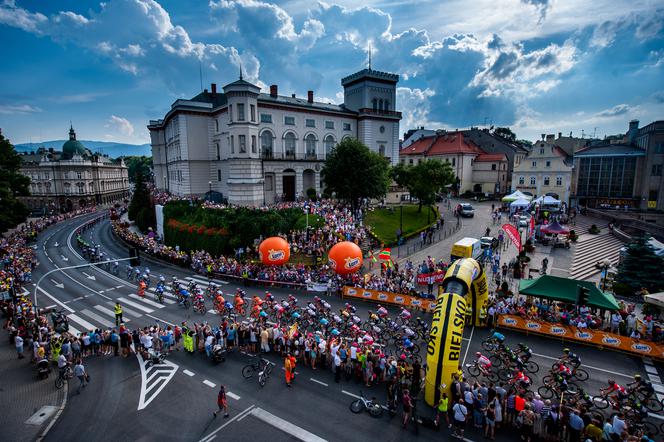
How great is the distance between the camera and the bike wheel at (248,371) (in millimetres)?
16453

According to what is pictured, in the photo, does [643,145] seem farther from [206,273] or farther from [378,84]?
[206,273]

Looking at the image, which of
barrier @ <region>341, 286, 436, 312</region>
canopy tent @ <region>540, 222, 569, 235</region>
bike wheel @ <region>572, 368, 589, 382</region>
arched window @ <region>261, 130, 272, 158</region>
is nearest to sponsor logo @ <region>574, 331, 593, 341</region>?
bike wheel @ <region>572, 368, 589, 382</region>

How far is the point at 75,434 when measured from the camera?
512 inches

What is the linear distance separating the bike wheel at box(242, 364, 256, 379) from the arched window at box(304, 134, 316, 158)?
144 ft

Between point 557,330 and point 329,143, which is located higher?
point 329,143

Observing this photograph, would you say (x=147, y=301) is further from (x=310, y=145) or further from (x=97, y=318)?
(x=310, y=145)

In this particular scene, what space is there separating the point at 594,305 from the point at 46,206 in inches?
4577

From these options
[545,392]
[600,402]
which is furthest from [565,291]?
[545,392]

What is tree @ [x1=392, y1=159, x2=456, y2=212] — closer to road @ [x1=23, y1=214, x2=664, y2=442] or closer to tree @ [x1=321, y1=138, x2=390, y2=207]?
tree @ [x1=321, y1=138, x2=390, y2=207]

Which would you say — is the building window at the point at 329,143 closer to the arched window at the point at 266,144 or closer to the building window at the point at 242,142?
the arched window at the point at 266,144

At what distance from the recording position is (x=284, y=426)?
13.1 m

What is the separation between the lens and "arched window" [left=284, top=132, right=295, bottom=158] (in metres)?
54.8

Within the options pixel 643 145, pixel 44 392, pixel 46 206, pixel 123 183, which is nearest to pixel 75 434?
pixel 44 392

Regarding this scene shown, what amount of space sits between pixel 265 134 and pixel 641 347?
154 ft
